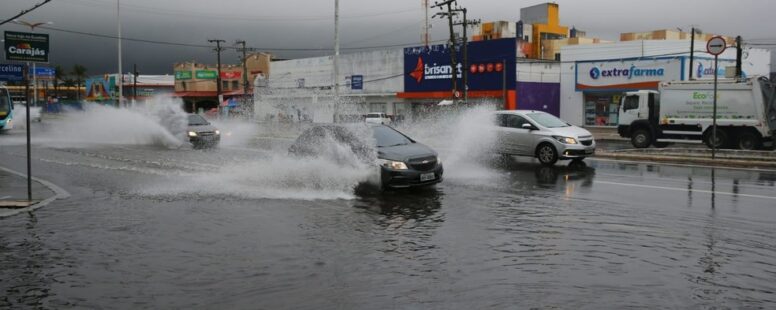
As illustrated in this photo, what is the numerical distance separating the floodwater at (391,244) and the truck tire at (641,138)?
1139cm

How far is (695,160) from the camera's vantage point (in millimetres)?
17594

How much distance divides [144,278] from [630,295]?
14.8 feet

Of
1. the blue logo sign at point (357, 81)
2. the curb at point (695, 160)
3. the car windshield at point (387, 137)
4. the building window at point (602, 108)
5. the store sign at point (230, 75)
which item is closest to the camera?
the car windshield at point (387, 137)

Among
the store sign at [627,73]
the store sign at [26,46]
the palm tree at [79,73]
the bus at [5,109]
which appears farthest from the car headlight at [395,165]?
the palm tree at [79,73]

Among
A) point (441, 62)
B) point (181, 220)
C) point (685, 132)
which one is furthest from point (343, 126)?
point (441, 62)

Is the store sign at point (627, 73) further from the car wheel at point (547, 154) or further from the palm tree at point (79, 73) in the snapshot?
the palm tree at point (79, 73)

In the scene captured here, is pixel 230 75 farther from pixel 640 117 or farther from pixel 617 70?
pixel 640 117

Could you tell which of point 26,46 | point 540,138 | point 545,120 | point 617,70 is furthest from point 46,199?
point 617,70

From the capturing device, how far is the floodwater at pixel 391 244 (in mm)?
5520

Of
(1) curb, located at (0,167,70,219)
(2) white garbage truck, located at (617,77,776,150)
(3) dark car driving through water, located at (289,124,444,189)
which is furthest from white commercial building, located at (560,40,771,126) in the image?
(1) curb, located at (0,167,70,219)

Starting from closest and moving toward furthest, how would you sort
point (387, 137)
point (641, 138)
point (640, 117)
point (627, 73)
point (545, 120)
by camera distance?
point (387, 137) → point (545, 120) → point (641, 138) → point (640, 117) → point (627, 73)

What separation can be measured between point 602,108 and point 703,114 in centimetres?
2153

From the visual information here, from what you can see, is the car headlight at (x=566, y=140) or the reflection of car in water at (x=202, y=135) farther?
the reflection of car in water at (x=202, y=135)

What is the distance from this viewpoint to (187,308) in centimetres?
521
